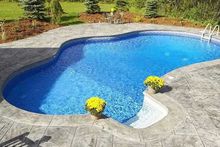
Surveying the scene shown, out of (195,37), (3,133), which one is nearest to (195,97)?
(3,133)

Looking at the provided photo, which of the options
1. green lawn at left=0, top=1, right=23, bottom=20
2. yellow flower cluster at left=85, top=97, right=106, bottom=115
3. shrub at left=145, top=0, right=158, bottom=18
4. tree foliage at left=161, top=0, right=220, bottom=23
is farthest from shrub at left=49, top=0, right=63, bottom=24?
yellow flower cluster at left=85, top=97, right=106, bottom=115

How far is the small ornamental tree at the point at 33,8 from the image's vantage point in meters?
27.9

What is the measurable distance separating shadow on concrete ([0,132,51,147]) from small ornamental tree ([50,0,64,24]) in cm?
1782

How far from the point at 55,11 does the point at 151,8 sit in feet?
33.8

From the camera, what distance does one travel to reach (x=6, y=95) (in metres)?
16.3

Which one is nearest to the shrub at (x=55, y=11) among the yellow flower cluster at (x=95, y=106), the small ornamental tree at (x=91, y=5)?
the small ornamental tree at (x=91, y=5)

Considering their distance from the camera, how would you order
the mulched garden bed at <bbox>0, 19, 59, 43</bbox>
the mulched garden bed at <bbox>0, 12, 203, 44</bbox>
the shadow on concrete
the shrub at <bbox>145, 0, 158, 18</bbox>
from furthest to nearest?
the shrub at <bbox>145, 0, 158, 18</bbox>, the mulched garden bed at <bbox>0, 12, 203, 44</bbox>, the mulched garden bed at <bbox>0, 19, 59, 43</bbox>, the shadow on concrete

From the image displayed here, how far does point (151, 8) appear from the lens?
105 feet

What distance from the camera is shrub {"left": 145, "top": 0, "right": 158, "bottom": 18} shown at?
1250 inches

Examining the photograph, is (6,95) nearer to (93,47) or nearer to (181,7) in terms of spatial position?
(93,47)

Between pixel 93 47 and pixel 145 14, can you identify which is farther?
pixel 145 14

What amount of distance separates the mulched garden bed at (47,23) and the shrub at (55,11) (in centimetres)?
57

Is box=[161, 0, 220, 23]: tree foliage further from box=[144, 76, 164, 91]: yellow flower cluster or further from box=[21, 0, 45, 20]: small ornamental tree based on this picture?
box=[144, 76, 164, 91]: yellow flower cluster

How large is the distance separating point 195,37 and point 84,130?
18.7m
